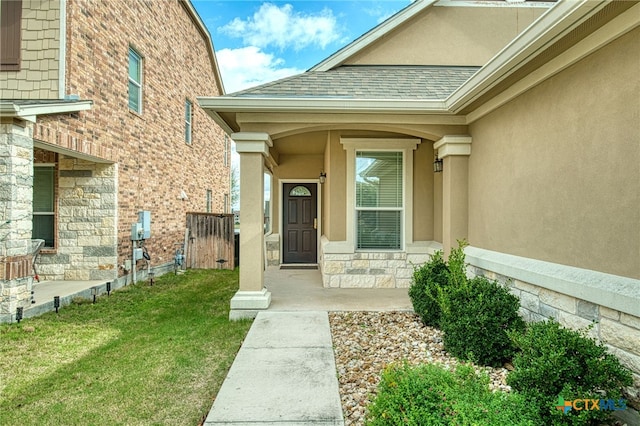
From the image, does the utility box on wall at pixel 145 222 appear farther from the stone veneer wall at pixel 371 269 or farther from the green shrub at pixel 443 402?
the green shrub at pixel 443 402

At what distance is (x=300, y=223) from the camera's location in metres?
10.1

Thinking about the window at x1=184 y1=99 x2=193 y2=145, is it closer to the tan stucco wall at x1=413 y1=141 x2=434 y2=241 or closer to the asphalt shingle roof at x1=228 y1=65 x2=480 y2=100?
the asphalt shingle roof at x1=228 y1=65 x2=480 y2=100

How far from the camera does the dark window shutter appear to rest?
5934mm

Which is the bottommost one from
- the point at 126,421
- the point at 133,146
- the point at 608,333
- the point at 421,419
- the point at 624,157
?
the point at 126,421

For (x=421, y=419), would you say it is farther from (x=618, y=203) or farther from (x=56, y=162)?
(x=56, y=162)

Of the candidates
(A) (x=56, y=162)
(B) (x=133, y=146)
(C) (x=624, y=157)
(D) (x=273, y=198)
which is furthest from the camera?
(D) (x=273, y=198)

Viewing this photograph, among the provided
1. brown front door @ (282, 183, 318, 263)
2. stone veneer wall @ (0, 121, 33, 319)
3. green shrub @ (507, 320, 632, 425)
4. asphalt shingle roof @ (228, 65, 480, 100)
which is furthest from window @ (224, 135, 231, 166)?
green shrub @ (507, 320, 632, 425)

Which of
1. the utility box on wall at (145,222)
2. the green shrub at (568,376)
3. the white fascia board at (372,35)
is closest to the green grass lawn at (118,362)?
the utility box on wall at (145,222)

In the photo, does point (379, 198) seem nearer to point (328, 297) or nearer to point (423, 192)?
point (423, 192)

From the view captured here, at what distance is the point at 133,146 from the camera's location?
8133mm

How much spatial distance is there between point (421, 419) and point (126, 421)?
228 cm

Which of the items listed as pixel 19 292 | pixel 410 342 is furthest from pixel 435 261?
pixel 19 292

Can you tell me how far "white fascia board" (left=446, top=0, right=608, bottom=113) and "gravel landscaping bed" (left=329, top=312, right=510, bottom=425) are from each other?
2898 mm

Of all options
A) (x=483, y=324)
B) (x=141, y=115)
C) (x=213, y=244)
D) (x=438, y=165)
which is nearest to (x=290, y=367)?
(x=483, y=324)
